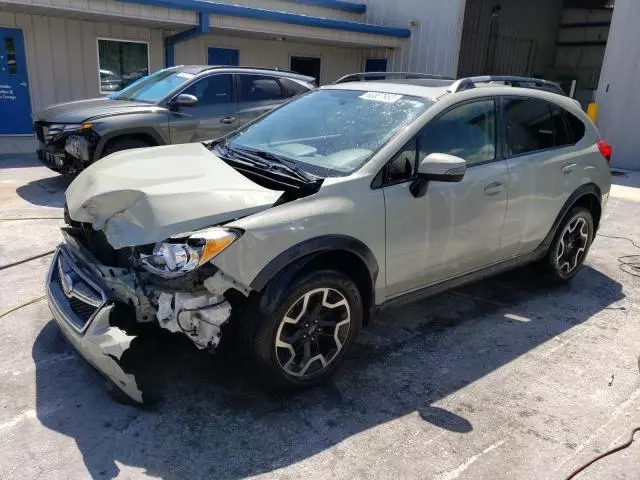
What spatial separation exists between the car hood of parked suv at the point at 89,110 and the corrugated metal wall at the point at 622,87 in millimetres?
10396

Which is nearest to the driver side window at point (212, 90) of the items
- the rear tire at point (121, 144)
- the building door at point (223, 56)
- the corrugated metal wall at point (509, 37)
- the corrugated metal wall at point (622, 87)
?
the rear tire at point (121, 144)

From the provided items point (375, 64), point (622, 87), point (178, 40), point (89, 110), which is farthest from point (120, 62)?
point (622, 87)

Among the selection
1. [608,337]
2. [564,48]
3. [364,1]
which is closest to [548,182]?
[608,337]

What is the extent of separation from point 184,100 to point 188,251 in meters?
5.33

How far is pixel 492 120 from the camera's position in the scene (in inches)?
157

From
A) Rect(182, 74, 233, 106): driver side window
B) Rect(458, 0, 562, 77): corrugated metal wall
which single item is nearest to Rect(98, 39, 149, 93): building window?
Rect(182, 74, 233, 106): driver side window

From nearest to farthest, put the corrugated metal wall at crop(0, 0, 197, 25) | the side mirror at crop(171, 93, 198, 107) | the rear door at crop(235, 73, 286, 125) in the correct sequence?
the side mirror at crop(171, 93, 198, 107)
the rear door at crop(235, 73, 286, 125)
the corrugated metal wall at crop(0, 0, 197, 25)

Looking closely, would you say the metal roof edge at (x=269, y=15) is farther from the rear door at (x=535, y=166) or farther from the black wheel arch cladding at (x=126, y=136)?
the rear door at (x=535, y=166)

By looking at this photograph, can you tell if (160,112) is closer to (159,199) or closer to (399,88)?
(399,88)

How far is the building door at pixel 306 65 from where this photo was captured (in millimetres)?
15898

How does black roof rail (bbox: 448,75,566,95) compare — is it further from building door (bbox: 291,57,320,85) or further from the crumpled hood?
building door (bbox: 291,57,320,85)

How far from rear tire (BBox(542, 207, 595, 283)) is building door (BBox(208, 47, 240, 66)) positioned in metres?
11.4

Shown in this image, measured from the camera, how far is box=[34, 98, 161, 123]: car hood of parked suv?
697 cm

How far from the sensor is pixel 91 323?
271 cm
